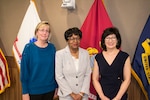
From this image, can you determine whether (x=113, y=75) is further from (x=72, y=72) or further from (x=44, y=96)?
(x=44, y=96)

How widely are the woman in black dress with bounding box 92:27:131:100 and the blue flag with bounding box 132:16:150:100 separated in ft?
1.43

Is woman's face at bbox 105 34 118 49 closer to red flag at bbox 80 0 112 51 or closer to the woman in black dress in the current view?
the woman in black dress

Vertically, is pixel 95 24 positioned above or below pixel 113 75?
above

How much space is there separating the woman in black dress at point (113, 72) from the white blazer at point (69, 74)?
5.6 inches

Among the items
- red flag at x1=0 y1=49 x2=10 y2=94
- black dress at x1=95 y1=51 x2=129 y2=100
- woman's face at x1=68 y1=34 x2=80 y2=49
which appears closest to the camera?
black dress at x1=95 y1=51 x2=129 y2=100

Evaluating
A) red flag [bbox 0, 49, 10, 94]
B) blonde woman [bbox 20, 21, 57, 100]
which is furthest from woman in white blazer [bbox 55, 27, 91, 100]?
red flag [bbox 0, 49, 10, 94]

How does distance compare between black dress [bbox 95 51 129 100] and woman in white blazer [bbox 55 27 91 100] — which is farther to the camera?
woman in white blazer [bbox 55 27 91 100]

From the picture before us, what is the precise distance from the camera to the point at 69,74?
191cm

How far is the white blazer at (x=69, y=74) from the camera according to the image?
1910 millimetres

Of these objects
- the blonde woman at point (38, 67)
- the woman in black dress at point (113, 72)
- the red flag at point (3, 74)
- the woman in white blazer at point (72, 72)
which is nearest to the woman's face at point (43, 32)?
the blonde woman at point (38, 67)

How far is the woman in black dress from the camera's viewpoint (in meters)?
1.80

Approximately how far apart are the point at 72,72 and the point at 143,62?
32.3 inches

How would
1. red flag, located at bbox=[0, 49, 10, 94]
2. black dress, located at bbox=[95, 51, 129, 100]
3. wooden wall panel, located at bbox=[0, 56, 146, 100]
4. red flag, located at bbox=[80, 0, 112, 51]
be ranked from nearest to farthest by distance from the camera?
black dress, located at bbox=[95, 51, 129, 100]
red flag, located at bbox=[80, 0, 112, 51]
red flag, located at bbox=[0, 49, 10, 94]
wooden wall panel, located at bbox=[0, 56, 146, 100]

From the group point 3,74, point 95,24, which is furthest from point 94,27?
point 3,74
